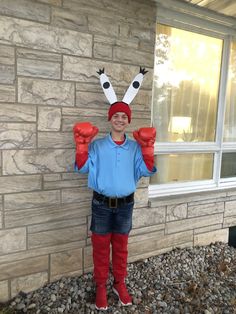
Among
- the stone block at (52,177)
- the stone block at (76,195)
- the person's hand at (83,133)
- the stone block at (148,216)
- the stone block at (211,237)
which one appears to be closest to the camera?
the person's hand at (83,133)

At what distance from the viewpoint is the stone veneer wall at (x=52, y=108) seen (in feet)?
6.68

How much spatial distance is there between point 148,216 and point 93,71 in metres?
1.43

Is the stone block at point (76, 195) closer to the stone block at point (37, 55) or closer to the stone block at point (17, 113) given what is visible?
the stone block at point (17, 113)

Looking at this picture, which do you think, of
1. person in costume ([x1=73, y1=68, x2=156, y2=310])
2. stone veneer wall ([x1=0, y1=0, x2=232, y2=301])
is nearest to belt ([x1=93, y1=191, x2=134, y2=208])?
person in costume ([x1=73, y1=68, x2=156, y2=310])

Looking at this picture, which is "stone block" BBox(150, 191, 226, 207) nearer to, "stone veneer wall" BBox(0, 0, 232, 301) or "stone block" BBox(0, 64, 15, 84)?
"stone veneer wall" BBox(0, 0, 232, 301)

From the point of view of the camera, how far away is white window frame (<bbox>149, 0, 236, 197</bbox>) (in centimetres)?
270

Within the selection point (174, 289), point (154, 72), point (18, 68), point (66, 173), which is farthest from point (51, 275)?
point (154, 72)

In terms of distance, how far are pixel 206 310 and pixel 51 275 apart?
4.14 ft

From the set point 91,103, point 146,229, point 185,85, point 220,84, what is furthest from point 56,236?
point 220,84

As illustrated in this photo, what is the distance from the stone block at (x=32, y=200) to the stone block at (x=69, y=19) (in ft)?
4.20

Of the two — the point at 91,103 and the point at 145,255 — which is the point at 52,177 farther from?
the point at 145,255

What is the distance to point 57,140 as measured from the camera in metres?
2.23

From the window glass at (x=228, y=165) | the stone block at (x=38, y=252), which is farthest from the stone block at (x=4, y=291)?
the window glass at (x=228, y=165)

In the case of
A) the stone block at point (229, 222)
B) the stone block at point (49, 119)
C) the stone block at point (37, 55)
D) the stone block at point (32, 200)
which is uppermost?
the stone block at point (37, 55)
